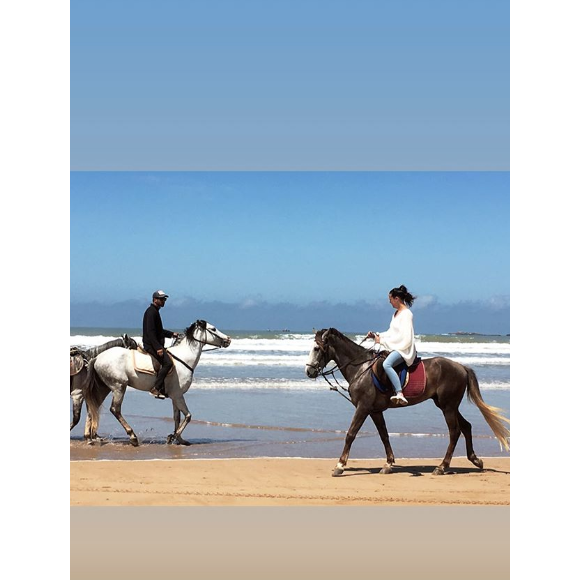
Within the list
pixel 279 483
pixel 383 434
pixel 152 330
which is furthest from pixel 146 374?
pixel 383 434

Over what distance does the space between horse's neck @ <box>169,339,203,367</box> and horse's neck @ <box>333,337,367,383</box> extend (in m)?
3.21

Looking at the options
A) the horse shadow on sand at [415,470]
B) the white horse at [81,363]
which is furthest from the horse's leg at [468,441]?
the white horse at [81,363]

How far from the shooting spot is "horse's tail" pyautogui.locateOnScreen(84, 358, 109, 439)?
37.9ft

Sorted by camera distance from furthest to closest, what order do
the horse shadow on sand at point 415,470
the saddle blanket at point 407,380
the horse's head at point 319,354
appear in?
the horse shadow on sand at point 415,470 < the horse's head at point 319,354 < the saddle blanket at point 407,380

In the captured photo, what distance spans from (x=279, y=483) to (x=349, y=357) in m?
1.54

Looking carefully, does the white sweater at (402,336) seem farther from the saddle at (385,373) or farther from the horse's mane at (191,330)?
the horse's mane at (191,330)

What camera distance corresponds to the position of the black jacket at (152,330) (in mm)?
10961

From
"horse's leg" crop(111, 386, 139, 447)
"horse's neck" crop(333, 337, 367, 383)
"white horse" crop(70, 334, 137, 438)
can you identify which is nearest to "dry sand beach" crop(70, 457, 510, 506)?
"horse's neck" crop(333, 337, 367, 383)

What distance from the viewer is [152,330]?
1110cm

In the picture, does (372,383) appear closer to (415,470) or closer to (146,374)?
(415,470)

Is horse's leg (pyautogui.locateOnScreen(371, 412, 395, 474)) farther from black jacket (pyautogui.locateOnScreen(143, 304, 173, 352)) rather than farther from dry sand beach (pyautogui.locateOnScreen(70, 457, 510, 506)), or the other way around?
black jacket (pyautogui.locateOnScreen(143, 304, 173, 352))

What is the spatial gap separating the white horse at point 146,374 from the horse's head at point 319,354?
110 inches
